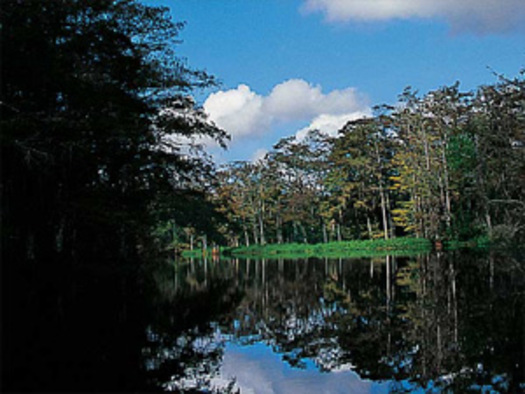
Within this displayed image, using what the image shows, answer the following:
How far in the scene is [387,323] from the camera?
885 cm

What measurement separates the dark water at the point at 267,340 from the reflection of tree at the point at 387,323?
25mm

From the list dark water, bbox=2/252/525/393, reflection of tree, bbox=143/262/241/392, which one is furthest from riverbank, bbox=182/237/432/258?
reflection of tree, bbox=143/262/241/392

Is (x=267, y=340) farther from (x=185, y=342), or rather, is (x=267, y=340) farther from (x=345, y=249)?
(x=345, y=249)

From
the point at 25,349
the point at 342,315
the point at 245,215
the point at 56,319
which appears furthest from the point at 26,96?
the point at 245,215

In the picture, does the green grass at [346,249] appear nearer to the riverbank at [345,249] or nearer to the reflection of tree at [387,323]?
the riverbank at [345,249]

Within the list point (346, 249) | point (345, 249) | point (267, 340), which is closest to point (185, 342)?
point (267, 340)

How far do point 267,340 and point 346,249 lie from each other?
33155 millimetres

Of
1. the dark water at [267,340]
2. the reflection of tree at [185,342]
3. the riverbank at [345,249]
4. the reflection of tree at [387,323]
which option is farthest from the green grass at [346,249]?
the reflection of tree at [185,342]

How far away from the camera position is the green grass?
35188 mm

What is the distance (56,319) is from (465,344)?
19.3 feet

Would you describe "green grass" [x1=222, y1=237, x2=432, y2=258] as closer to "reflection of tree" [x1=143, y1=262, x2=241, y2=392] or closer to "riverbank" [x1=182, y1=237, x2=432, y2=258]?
"riverbank" [x1=182, y1=237, x2=432, y2=258]

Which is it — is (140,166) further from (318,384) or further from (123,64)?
(318,384)

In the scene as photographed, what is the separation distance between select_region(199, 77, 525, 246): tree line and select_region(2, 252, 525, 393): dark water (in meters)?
11.8

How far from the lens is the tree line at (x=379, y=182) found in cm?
3606
